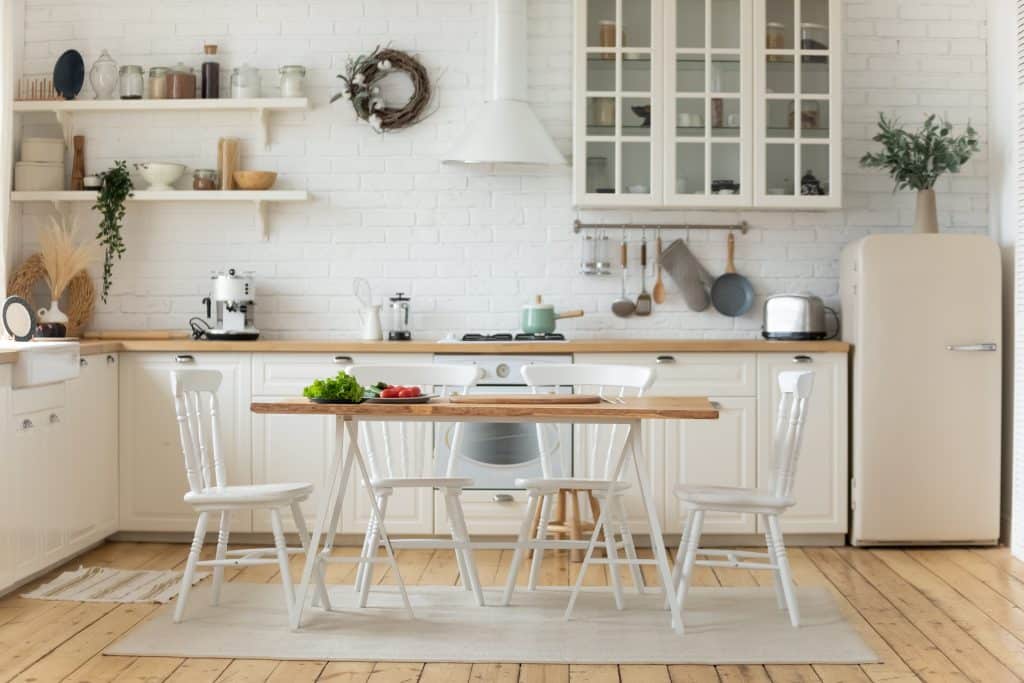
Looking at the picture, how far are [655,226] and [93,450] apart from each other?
8.96 ft

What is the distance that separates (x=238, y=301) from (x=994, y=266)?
3347 millimetres

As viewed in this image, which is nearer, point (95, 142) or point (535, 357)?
point (535, 357)

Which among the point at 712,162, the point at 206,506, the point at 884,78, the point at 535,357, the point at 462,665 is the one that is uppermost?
the point at 884,78

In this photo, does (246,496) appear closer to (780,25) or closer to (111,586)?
(111,586)

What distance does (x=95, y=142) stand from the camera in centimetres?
578

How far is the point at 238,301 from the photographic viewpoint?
548 centimetres

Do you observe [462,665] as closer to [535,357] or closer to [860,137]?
[535,357]

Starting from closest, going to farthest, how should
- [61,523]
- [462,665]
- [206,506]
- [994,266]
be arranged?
[462,665] → [206,506] → [61,523] → [994,266]

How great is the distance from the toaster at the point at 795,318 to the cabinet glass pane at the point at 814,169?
18.9 inches

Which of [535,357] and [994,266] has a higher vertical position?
[994,266]

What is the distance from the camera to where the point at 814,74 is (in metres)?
5.39

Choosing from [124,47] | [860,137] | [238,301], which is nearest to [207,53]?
[124,47]

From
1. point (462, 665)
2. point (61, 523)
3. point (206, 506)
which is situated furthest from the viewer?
point (61, 523)

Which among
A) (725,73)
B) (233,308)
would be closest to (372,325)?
(233,308)
